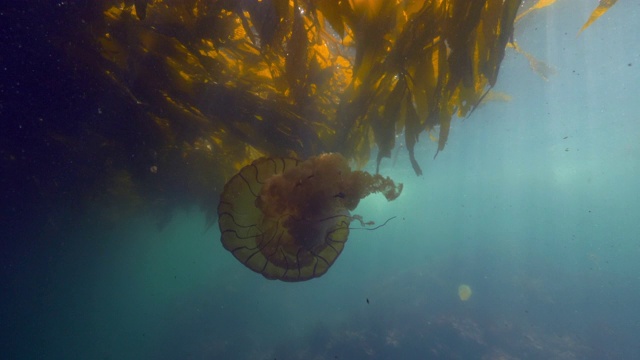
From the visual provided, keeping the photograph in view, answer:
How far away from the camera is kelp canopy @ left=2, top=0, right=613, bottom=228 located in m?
2.75

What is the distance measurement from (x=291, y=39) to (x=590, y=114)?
2844 centimetres

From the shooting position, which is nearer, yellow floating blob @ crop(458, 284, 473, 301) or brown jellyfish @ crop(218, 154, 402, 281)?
brown jellyfish @ crop(218, 154, 402, 281)

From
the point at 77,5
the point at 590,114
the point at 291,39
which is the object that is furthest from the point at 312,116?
the point at 590,114

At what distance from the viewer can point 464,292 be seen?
23.6 meters

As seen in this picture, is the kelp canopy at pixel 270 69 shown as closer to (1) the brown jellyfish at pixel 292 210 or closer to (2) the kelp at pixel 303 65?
(2) the kelp at pixel 303 65

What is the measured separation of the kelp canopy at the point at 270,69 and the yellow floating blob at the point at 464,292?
2270 cm

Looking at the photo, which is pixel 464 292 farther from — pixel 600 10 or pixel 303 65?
pixel 303 65

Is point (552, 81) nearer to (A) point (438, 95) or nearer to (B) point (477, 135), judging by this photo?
(B) point (477, 135)

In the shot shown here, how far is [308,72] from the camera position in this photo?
3566 millimetres

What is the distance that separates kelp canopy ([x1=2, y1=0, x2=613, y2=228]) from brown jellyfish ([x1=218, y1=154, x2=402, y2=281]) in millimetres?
1329

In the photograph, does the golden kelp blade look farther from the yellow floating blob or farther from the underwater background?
the yellow floating blob

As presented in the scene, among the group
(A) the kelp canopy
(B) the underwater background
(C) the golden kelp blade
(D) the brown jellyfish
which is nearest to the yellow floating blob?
(B) the underwater background

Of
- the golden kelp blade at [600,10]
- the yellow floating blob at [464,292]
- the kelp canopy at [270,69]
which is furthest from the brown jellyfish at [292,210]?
the yellow floating blob at [464,292]

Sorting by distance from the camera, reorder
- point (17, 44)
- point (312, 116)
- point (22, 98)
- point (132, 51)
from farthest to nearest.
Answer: point (22, 98) → point (312, 116) → point (17, 44) → point (132, 51)
